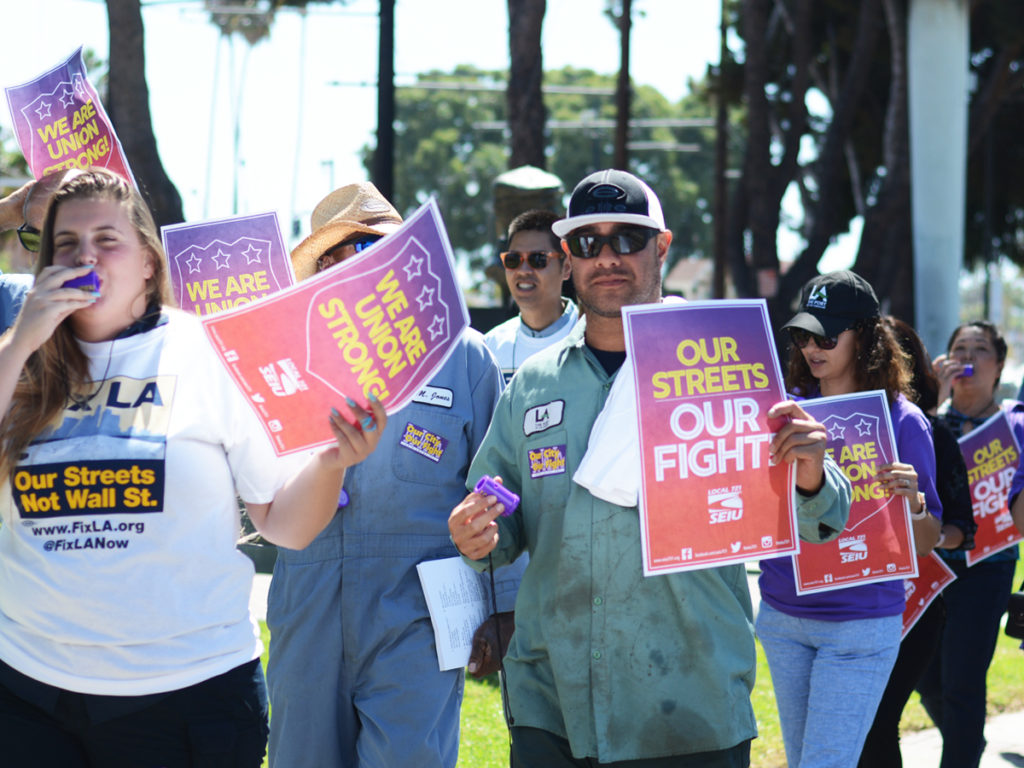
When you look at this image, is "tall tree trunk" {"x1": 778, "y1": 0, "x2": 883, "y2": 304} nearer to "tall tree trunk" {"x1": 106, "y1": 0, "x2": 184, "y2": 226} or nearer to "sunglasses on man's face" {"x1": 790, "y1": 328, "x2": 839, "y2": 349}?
"tall tree trunk" {"x1": 106, "y1": 0, "x2": 184, "y2": 226}

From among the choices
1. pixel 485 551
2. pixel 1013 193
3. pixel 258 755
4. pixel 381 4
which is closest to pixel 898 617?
pixel 485 551

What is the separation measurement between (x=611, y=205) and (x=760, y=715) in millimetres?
4386

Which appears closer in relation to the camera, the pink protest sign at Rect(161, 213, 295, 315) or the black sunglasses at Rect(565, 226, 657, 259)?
the black sunglasses at Rect(565, 226, 657, 259)

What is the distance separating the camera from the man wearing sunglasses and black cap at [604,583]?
3.03 m

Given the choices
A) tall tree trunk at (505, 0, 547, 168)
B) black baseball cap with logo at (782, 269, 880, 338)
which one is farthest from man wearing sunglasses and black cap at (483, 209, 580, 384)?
tall tree trunk at (505, 0, 547, 168)

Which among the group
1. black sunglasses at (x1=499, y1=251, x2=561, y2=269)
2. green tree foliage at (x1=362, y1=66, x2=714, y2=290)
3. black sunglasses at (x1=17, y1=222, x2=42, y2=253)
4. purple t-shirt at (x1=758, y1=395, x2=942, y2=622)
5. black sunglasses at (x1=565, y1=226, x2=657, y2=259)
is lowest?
green tree foliage at (x1=362, y1=66, x2=714, y2=290)

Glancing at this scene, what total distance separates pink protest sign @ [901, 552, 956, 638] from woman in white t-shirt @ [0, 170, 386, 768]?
284 centimetres

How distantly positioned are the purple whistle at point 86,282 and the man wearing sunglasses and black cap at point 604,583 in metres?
0.97

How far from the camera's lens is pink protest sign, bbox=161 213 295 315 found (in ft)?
14.1

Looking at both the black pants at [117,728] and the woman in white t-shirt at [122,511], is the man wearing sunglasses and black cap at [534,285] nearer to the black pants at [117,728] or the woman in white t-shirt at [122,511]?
the woman in white t-shirt at [122,511]

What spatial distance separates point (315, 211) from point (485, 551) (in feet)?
6.44

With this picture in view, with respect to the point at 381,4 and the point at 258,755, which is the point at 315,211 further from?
the point at 381,4

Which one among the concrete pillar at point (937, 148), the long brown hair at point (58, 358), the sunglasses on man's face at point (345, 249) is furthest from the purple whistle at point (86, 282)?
the concrete pillar at point (937, 148)

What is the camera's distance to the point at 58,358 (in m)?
2.78
